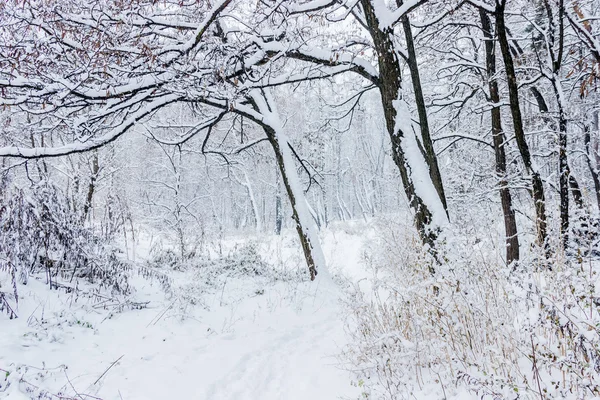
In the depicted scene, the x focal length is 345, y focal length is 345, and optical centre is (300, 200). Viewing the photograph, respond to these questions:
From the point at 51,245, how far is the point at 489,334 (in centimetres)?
543

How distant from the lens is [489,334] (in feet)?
9.09

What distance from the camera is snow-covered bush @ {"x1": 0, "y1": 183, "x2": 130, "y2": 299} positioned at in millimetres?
4316

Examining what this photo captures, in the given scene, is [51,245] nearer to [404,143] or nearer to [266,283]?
[266,283]

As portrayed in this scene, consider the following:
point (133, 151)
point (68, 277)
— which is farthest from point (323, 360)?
point (133, 151)

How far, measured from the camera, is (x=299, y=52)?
4.78 m

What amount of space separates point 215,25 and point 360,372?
263 inches

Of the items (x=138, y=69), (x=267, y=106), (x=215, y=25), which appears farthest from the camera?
(x=267, y=106)

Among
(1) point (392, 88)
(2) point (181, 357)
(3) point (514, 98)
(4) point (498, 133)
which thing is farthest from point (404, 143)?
(4) point (498, 133)

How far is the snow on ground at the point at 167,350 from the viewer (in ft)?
10.2

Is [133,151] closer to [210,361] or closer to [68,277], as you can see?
[68,277]

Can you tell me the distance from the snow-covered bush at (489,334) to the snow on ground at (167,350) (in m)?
0.53

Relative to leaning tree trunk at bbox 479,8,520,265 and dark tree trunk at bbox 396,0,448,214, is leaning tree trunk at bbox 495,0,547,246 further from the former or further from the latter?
leaning tree trunk at bbox 479,8,520,265

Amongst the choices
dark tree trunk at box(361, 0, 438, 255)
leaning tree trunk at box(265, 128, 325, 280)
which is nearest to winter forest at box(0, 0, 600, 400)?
dark tree trunk at box(361, 0, 438, 255)

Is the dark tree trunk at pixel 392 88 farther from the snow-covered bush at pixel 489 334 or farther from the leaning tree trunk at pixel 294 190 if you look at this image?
the leaning tree trunk at pixel 294 190
